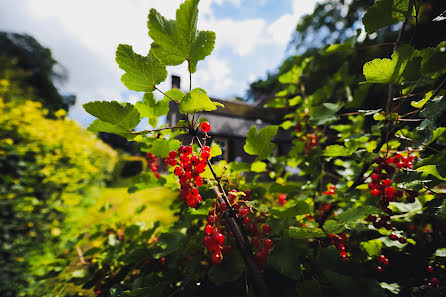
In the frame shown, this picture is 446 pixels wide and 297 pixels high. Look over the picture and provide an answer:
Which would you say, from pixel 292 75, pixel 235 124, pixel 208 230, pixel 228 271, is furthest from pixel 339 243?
pixel 235 124

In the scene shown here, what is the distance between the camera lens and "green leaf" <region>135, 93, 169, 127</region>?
Result: 1.02 m

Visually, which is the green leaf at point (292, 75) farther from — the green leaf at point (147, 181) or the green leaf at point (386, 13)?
the green leaf at point (147, 181)

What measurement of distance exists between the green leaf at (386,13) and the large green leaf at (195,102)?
0.73 meters

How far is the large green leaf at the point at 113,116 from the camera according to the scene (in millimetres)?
652

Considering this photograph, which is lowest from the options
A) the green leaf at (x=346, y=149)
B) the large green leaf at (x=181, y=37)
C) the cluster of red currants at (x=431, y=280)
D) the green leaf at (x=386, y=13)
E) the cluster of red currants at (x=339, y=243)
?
the cluster of red currants at (x=431, y=280)

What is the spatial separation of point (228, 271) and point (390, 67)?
105cm

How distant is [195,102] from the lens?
25.8 inches

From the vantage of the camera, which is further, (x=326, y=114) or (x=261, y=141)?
(x=326, y=114)

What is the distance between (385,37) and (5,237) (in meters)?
9.57

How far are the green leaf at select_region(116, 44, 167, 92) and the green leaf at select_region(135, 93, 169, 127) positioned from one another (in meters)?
0.26

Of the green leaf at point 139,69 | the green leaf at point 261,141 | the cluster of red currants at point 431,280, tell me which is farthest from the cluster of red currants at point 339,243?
the green leaf at point 139,69

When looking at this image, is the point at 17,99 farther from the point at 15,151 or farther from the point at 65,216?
the point at 65,216

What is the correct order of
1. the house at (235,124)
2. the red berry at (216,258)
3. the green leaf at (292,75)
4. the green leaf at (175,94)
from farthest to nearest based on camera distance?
the house at (235,124), the green leaf at (292,75), the green leaf at (175,94), the red berry at (216,258)

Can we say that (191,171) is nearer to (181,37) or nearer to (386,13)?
(181,37)
